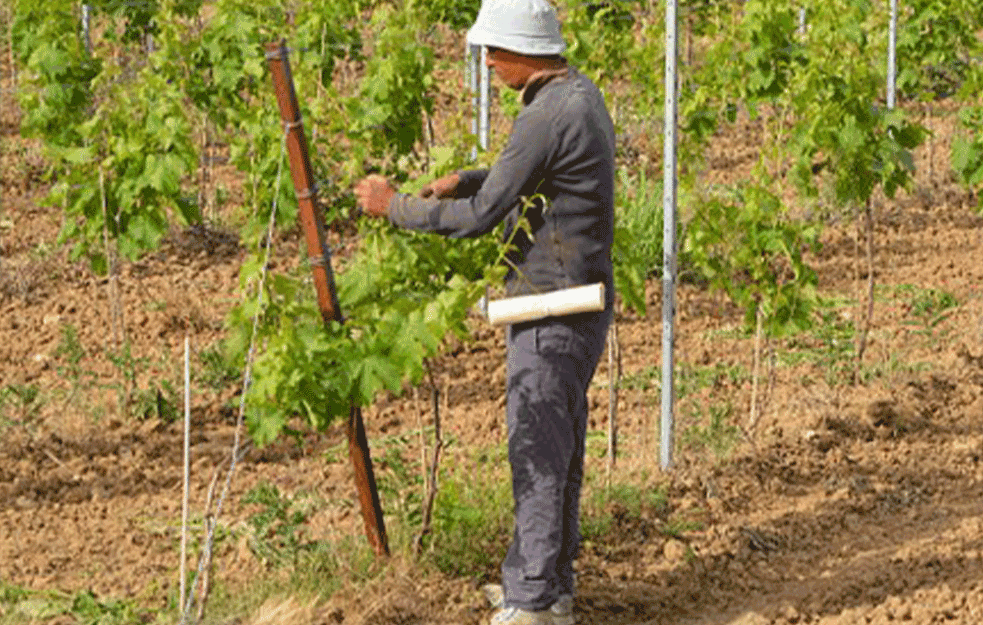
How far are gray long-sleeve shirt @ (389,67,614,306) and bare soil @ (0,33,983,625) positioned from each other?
42.9 inches

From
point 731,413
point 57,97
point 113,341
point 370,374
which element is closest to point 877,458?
point 731,413

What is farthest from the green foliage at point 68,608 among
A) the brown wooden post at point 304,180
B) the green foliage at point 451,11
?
the green foliage at point 451,11

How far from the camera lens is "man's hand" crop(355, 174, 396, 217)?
17.5 feet

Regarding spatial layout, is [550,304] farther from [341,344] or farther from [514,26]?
[514,26]

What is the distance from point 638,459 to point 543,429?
1.97m

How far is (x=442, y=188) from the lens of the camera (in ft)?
18.1

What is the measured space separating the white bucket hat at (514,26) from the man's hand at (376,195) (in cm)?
47

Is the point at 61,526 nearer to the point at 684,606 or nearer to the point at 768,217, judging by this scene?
the point at 684,606

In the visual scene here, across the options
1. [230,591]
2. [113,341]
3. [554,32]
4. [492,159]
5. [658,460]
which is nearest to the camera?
[554,32]

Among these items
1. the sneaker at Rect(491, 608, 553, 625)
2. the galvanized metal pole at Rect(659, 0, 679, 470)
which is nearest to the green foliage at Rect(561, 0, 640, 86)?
the galvanized metal pole at Rect(659, 0, 679, 470)

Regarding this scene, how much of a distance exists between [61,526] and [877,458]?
3040 millimetres

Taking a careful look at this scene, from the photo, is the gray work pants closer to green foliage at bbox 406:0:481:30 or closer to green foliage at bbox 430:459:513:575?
green foliage at bbox 430:459:513:575

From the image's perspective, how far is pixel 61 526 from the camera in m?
6.82

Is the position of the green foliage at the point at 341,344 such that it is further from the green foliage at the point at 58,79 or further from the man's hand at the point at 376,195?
the green foliage at the point at 58,79
